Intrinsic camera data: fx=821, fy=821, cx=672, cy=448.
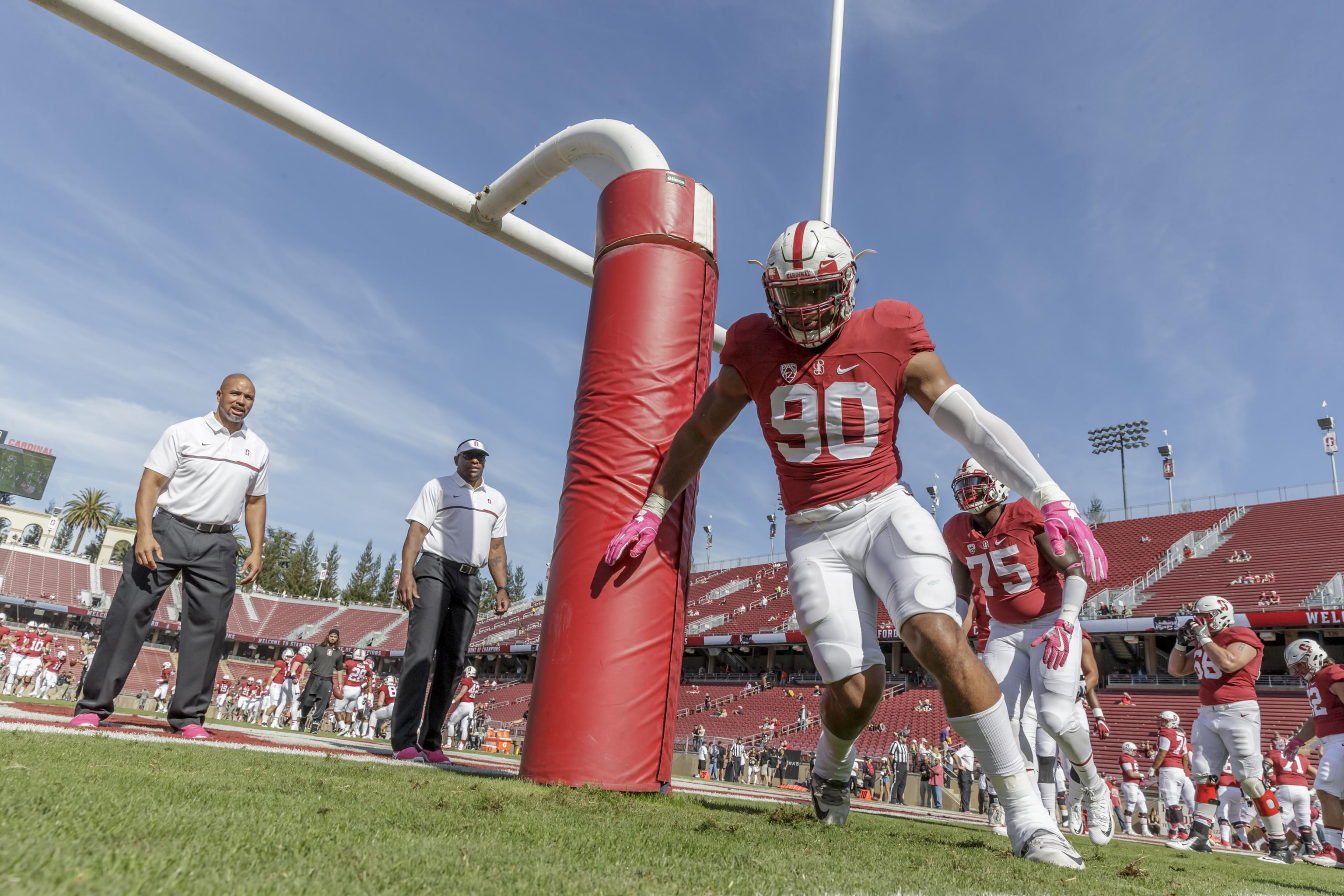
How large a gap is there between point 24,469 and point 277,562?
23.0 m

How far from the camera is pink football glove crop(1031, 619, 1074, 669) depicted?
3254 millimetres

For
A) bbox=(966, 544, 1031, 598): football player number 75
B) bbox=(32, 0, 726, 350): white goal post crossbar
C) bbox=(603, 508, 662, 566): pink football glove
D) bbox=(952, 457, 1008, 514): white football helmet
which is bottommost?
bbox=(603, 508, 662, 566): pink football glove

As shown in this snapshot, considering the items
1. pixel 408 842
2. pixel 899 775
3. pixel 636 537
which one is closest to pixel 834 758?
pixel 636 537

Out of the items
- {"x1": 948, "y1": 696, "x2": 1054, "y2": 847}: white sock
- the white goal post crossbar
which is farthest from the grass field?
the white goal post crossbar

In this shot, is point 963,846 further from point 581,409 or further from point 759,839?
point 581,409

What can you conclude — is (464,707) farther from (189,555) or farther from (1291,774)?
(1291,774)

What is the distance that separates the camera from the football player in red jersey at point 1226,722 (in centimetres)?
620

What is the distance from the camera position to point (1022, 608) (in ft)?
17.2

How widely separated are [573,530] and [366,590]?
84448mm

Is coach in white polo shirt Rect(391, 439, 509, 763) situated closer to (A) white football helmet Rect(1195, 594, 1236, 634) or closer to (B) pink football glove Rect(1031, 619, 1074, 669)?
(B) pink football glove Rect(1031, 619, 1074, 669)

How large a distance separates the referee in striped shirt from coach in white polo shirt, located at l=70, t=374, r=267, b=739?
17488 mm

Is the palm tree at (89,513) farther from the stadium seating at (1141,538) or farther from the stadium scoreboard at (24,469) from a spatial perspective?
the stadium seating at (1141,538)

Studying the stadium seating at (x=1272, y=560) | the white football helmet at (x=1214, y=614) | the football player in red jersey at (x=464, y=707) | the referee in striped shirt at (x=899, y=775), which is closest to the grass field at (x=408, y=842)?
the white football helmet at (x=1214, y=614)

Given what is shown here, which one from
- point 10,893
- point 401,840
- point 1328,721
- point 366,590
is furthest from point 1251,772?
point 366,590
